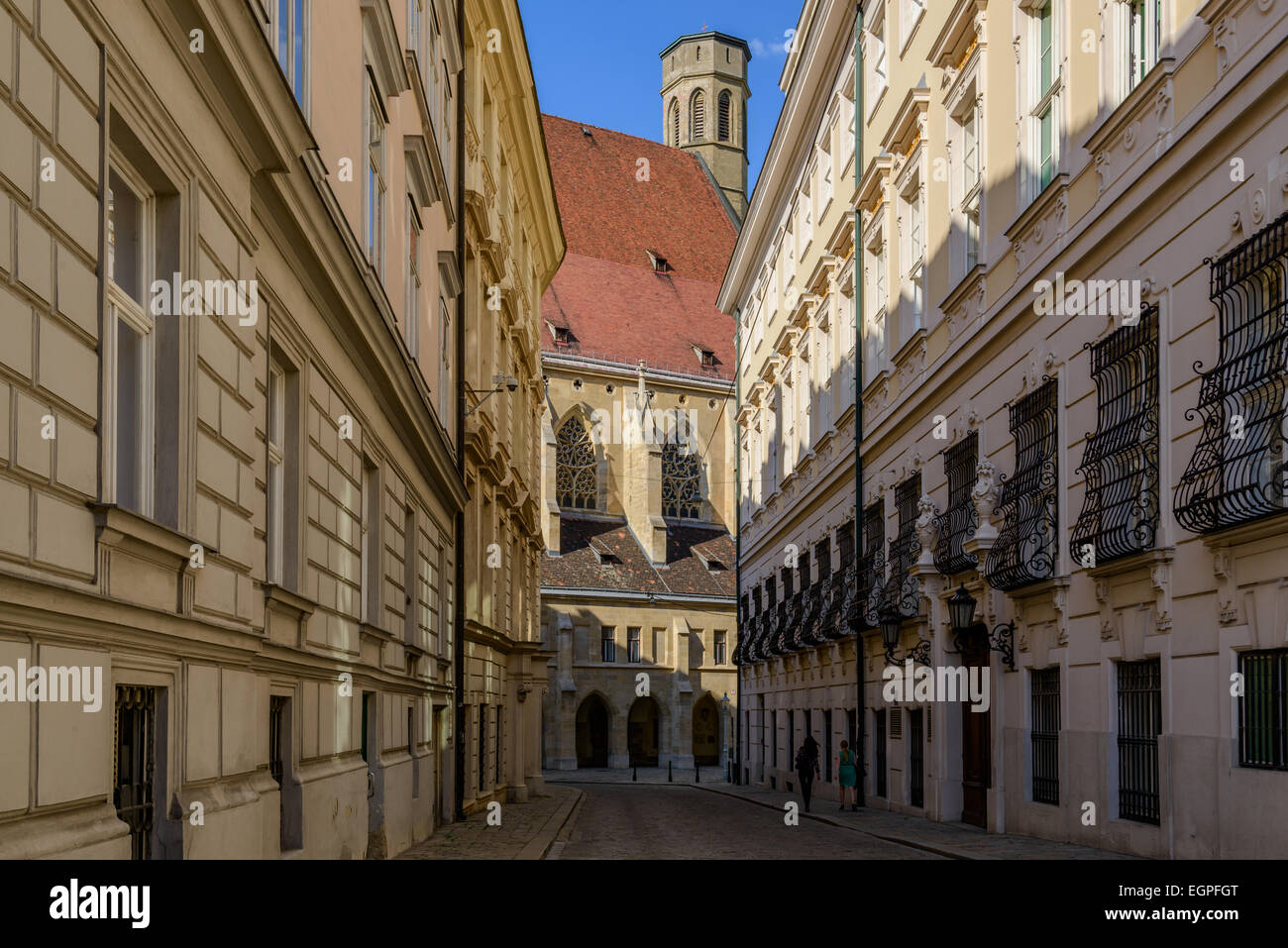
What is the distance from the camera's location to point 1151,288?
44.0ft

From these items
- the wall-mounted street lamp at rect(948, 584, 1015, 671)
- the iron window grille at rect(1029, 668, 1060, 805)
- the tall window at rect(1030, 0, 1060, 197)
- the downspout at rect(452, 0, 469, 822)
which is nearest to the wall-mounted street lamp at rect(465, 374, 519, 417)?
the downspout at rect(452, 0, 469, 822)

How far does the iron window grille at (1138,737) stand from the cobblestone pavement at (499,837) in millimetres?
6484

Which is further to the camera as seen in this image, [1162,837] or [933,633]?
[933,633]

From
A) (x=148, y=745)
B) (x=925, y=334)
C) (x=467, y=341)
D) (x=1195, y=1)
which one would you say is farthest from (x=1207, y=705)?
(x=467, y=341)

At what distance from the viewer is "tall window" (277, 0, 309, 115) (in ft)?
33.7

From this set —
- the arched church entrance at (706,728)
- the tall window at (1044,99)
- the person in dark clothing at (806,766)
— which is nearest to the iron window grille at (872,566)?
the person in dark clothing at (806,766)

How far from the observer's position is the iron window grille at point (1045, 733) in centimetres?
1639

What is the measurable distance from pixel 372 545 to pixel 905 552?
10.5m

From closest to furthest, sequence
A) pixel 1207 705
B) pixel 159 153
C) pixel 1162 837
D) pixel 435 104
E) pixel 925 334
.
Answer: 1. pixel 159 153
2. pixel 1207 705
3. pixel 1162 837
4. pixel 435 104
5. pixel 925 334

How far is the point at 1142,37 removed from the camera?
1423cm

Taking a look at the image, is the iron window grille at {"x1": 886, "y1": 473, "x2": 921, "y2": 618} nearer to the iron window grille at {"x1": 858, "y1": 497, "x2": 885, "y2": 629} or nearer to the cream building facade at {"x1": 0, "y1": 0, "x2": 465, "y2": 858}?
the iron window grille at {"x1": 858, "y1": 497, "x2": 885, "y2": 629}

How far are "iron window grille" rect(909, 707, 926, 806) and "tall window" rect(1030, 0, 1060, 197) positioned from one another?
906 centimetres
